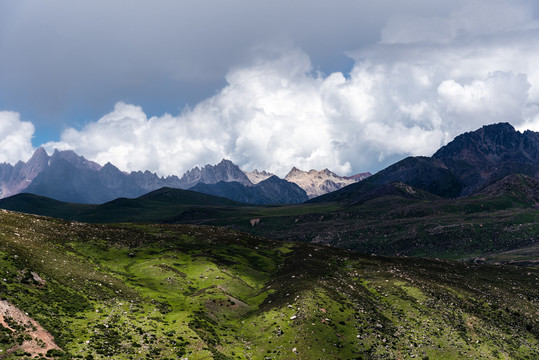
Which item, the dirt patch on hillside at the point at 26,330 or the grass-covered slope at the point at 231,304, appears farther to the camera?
the grass-covered slope at the point at 231,304

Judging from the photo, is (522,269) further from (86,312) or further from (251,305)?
(86,312)

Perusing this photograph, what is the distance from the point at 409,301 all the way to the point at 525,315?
2183 cm

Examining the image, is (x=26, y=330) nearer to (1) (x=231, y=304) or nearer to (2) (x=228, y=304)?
(2) (x=228, y=304)

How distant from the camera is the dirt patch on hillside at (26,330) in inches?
1298

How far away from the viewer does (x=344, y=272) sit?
80.2m

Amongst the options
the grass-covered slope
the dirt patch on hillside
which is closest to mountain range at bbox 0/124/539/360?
the dirt patch on hillside

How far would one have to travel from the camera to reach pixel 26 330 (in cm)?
3509

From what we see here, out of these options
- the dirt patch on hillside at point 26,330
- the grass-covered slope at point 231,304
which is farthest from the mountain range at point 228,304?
the grass-covered slope at point 231,304

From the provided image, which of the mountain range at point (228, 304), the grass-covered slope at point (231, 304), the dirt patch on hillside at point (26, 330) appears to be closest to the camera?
the dirt patch on hillside at point (26, 330)

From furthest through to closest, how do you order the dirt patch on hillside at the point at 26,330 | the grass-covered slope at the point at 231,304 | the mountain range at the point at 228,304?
the grass-covered slope at the point at 231,304 < the mountain range at the point at 228,304 < the dirt patch on hillside at the point at 26,330

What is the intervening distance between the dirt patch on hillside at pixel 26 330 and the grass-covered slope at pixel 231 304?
222mm

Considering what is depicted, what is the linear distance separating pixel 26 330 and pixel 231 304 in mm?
27738

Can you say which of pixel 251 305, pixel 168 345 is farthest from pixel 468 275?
pixel 168 345

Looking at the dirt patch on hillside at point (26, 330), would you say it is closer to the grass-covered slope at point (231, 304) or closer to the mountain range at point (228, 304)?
the mountain range at point (228, 304)
